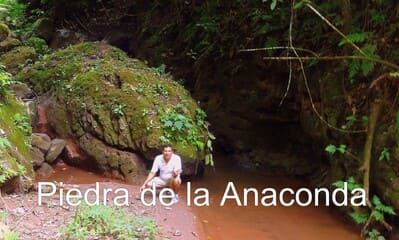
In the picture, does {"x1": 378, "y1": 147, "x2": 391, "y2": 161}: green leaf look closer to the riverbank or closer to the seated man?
the riverbank

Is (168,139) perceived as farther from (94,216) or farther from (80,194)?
(94,216)

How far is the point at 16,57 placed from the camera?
42.9 ft

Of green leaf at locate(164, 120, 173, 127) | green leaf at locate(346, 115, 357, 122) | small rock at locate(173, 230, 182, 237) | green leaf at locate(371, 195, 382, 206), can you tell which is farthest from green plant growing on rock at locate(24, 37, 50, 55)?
green leaf at locate(371, 195, 382, 206)

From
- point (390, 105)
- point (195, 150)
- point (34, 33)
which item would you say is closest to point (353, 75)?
point (390, 105)

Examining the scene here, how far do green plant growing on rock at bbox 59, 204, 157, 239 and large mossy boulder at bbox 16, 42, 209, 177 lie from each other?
303 cm

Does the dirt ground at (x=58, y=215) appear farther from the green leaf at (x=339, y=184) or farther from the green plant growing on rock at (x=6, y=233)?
the green leaf at (x=339, y=184)

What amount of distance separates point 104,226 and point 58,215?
870mm

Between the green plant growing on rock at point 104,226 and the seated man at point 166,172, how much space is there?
5.20ft

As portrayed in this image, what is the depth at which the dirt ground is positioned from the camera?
545cm

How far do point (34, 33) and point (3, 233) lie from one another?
12412 mm

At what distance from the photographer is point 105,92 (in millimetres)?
9891

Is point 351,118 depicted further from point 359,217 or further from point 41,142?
point 41,142

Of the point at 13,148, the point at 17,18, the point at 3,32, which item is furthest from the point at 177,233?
the point at 17,18

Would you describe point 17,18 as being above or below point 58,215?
above
